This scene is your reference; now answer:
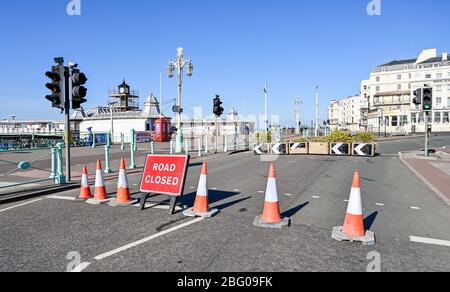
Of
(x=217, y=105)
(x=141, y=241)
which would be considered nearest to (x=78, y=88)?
(x=141, y=241)

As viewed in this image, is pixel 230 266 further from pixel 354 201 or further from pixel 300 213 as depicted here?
pixel 300 213

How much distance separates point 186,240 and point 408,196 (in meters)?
5.97

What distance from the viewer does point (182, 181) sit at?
598 centimetres

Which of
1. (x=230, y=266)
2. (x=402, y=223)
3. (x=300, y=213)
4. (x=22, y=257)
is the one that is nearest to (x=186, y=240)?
(x=230, y=266)

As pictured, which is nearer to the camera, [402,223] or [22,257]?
[22,257]

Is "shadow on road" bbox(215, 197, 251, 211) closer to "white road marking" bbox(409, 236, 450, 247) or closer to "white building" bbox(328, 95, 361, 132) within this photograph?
"white road marking" bbox(409, 236, 450, 247)

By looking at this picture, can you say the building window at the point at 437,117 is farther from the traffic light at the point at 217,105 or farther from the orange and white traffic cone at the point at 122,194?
the orange and white traffic cone at the point at 122,194

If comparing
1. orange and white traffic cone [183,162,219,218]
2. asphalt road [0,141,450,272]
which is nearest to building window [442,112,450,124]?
asphalt road [0,141,450,272]

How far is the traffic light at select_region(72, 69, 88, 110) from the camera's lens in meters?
9.25

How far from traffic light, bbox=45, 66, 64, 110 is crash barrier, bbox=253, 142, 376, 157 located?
1346 cm

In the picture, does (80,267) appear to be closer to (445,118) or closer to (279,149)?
(279,149)

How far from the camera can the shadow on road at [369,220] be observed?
5.30 meters

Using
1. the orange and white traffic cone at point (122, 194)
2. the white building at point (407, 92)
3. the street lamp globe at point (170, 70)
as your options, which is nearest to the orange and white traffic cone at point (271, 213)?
the orange and white traffic cone at point (122, 194)
